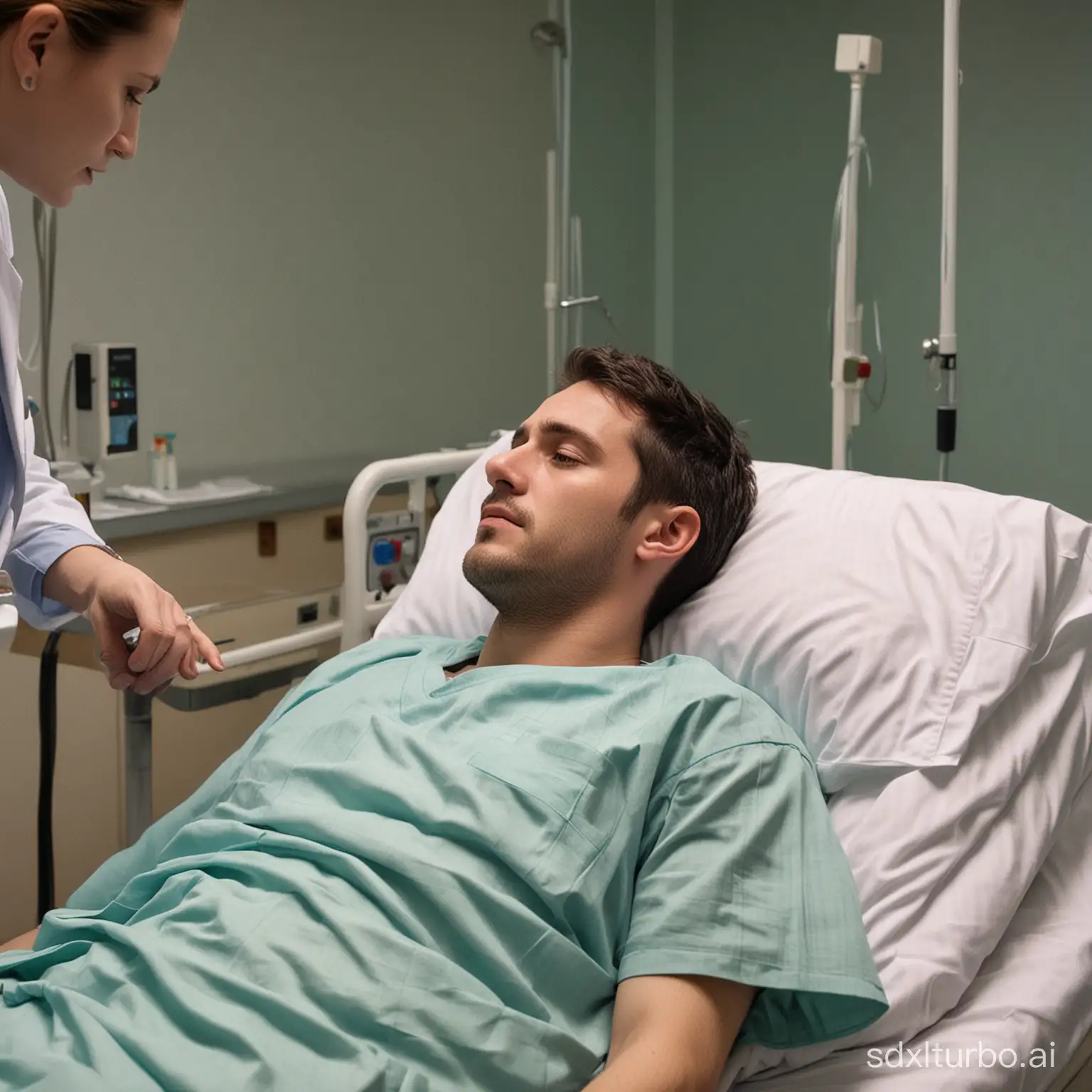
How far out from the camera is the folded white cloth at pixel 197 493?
2734mm

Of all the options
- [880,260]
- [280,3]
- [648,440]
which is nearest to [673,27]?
[880,260]

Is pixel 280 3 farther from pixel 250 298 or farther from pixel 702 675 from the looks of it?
pixel 702 675

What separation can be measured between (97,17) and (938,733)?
3.54 ft

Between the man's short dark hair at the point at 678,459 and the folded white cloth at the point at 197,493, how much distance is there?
49.4 inches

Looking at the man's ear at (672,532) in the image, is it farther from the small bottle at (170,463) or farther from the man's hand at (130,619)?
the small bottle at (170,463)

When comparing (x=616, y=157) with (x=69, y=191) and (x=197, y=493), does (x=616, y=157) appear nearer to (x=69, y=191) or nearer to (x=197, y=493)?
(x=197, y=493)

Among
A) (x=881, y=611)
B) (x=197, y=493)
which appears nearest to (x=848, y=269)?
(x=881, y=611)

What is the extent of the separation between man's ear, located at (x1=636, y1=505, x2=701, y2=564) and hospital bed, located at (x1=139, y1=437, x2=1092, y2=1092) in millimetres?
81

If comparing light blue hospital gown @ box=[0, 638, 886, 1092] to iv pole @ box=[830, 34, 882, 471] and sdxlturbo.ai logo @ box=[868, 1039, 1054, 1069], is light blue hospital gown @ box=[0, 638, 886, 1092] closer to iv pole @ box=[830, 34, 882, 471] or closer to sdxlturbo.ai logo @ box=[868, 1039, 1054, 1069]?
sdxlturbo.ai logo @ box=[868, 1039, 1054, 1069]

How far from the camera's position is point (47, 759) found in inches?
90.0

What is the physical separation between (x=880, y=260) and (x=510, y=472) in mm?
2302

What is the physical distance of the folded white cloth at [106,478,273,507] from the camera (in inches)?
108

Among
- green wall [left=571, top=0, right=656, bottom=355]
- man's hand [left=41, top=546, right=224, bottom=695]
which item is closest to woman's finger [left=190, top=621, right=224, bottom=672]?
man's hand [left=41, top=546, right=224, bottom=695]

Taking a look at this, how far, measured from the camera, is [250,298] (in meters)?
3.07
